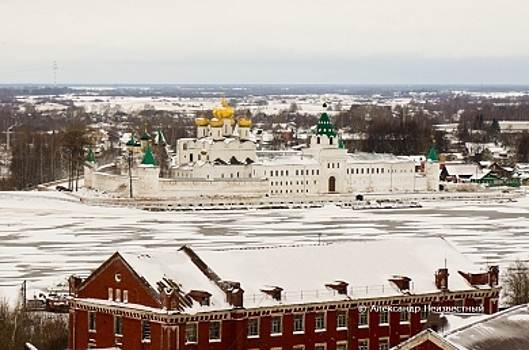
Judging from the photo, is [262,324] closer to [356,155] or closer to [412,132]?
[356,155]

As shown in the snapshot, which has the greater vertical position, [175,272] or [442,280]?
[175,272]

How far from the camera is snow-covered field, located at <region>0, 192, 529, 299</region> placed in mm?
55250

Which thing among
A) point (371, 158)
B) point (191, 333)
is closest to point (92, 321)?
point (191, 333)

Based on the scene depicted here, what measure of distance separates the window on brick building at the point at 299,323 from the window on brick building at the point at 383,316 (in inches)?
73.2

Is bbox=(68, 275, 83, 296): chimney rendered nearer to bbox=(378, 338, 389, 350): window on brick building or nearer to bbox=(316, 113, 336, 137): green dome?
bbox=(378, 338, 389, 350): window on brick building

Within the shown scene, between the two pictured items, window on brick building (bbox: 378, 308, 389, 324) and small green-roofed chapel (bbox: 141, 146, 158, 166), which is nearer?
window on brick building (bbox: 378, 308, 389, 324)

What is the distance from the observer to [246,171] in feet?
323

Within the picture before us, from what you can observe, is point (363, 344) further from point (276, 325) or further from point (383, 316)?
point (276, 325)

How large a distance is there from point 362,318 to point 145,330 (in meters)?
4.66

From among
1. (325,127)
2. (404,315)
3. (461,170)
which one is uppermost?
(404,315)

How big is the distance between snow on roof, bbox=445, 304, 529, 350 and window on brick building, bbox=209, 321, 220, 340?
698 cm

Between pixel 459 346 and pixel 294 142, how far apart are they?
121858 millimetres

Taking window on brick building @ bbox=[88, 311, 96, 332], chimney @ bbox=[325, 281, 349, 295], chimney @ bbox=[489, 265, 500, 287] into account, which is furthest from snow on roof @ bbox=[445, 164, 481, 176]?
window on brick building @ bbox=[88, 311, 96, 332]

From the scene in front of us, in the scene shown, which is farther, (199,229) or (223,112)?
(223,112)
